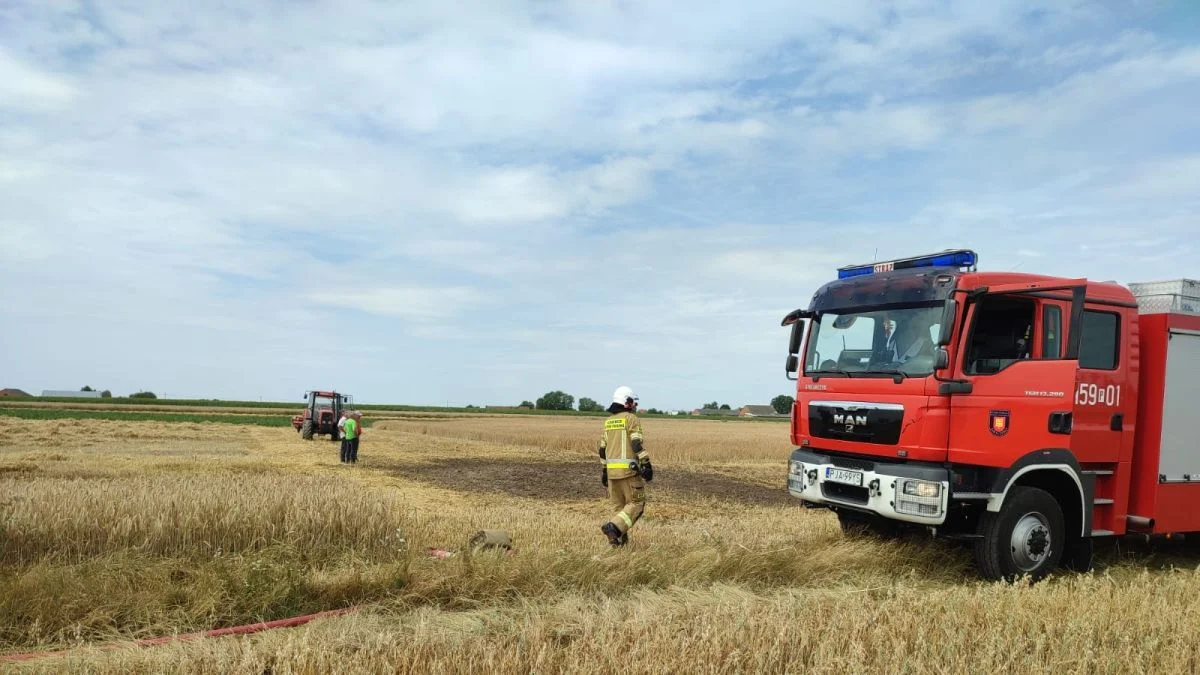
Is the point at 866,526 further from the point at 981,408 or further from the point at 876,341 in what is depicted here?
the point at 981,408

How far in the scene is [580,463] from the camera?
88.1 feet

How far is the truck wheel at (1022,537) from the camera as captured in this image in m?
8.13

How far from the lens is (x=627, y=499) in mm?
10305

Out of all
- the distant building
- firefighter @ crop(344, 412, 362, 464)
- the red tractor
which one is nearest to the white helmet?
firefighter @ crop(344, 412, 362, 464)

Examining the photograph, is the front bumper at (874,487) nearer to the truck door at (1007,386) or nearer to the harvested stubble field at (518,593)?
the truck door at (1007,386)

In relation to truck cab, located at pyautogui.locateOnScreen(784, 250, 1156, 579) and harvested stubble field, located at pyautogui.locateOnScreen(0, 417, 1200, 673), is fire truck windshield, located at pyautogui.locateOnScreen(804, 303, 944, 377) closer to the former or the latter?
truck cab, located at pyautogui.locateOnScreen(784, 250, 1156, 579)

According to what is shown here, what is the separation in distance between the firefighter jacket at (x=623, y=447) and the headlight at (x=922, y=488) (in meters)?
2.93

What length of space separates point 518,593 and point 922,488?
383cm

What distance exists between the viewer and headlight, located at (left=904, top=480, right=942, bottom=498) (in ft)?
25.9

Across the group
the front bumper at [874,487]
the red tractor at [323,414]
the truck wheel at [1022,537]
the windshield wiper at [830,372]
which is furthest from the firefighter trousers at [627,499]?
the red tractor at [323,414]

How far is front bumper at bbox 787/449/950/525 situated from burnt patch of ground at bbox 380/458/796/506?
740 centimetres

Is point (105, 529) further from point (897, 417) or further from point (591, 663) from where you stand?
point (897, 417)

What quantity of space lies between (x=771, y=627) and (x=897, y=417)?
3518 millimetres

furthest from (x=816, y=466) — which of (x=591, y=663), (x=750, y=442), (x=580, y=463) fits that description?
(x=750, y=442)
